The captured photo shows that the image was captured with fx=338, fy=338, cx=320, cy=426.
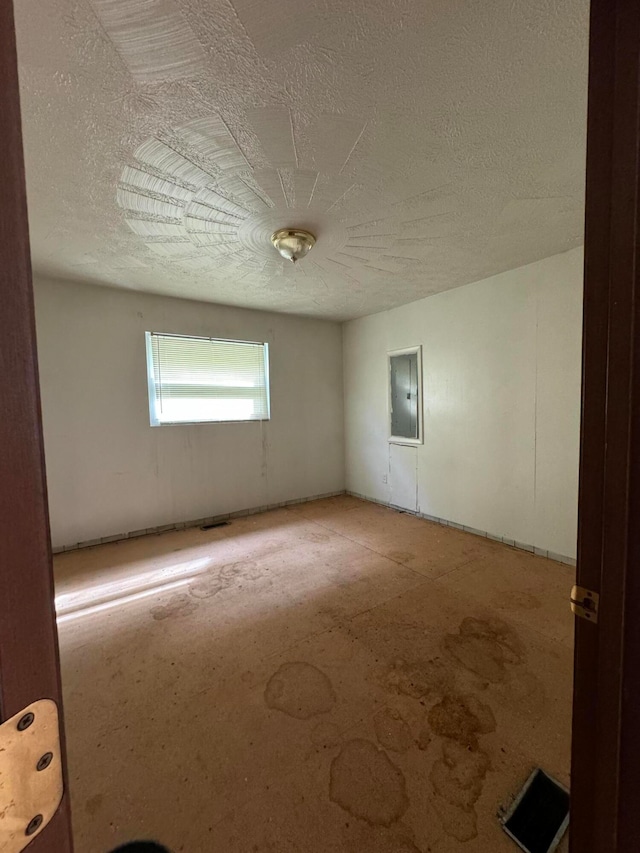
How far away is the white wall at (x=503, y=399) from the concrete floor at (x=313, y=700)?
0.63 m

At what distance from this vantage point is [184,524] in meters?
3.93

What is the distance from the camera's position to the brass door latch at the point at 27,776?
1.02 feet

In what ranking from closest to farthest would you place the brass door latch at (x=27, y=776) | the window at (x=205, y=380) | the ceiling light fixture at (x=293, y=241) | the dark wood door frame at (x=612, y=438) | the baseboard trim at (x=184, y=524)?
the brass door latch at (x=27, y=776) → the dark wood door frame at (x=612, y=438) → the ceiling light fixture at (x=293, y=241) → the baseboard trim at (x=184, y=524) → the window at (x=205, y=380)

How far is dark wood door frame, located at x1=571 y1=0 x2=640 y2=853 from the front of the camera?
19.9 inches

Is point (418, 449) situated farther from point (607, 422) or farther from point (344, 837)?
point (607, 422)

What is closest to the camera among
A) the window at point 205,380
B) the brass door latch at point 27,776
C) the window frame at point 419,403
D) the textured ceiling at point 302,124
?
the brass door latch at point 27,776

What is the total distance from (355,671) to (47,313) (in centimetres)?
381

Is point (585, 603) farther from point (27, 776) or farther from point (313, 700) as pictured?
point (313, 700)

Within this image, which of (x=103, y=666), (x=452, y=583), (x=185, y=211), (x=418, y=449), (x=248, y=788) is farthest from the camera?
(x=418, y=449)

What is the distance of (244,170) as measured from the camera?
1.70 meters

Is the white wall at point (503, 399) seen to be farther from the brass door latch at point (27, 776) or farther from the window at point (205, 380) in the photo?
the brass door latch at point (27, 776)

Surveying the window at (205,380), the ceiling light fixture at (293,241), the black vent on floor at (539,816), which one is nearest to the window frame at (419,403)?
the window at (205,380)

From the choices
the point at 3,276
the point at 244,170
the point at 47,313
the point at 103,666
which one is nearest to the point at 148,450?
the point at 47,313

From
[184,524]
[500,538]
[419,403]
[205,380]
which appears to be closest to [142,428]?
[205,380]
